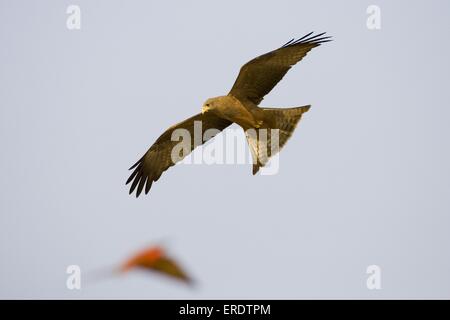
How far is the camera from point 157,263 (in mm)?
3736

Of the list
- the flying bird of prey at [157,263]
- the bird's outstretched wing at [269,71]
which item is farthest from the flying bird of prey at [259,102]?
the flying bird of prey at [157,263]

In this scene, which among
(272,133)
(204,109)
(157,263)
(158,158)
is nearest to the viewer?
(157,263)

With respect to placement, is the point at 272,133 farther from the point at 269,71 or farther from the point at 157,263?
the point at 157,263

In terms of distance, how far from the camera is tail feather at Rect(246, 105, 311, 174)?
30.0 ft

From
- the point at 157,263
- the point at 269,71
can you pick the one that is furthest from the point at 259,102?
the point at 157,263

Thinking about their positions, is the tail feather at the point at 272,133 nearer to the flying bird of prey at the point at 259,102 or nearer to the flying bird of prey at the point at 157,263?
the flying bird of prey at the point at 259,102

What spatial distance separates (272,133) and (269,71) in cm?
88

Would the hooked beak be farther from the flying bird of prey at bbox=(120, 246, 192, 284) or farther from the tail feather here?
the flying bird of prey at bbox=(120, 246, 192, 284)

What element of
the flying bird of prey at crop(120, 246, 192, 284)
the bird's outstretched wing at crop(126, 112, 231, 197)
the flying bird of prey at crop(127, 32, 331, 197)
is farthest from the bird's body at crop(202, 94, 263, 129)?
the flying bird of prey at crop(120, 246, 192, 284)

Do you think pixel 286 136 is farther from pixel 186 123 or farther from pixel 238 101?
pixel 186 123

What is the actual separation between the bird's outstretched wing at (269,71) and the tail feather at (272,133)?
1.06 ft

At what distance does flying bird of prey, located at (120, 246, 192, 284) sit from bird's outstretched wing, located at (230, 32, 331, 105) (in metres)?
5.48
